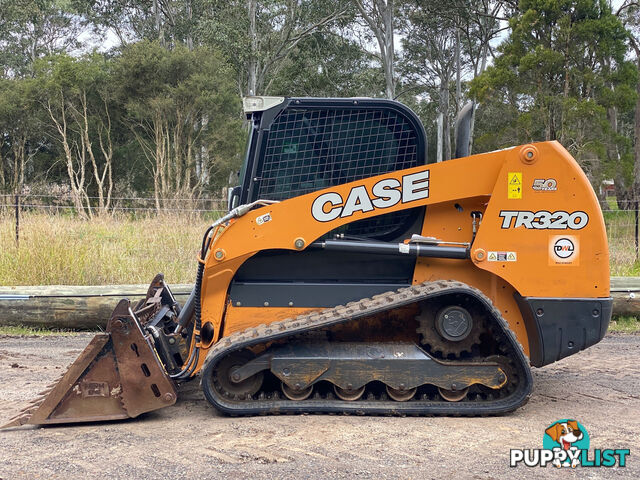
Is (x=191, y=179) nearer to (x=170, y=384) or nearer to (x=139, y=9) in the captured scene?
(x=139, y=9)

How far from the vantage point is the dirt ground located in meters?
3.66

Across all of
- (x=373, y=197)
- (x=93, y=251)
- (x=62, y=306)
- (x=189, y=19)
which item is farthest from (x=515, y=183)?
(x=189, y=19)

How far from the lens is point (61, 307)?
Answer: 8.05 m

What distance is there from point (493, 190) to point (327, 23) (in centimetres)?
2797

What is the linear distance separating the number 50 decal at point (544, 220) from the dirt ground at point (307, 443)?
50.7 inches

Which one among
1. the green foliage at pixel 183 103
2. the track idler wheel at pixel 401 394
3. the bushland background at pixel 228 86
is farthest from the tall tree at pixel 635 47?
the track idler wheel at pixel 401 394

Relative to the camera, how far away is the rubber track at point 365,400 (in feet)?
14.6

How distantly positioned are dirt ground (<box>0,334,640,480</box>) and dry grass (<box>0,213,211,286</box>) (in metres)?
4.34

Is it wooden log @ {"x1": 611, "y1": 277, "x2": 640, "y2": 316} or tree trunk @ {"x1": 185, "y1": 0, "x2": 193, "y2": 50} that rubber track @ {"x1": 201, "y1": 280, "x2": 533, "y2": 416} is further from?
tree trunk @ {"x1": 185, "y1": 0, "x2": 193, "y2": 50}

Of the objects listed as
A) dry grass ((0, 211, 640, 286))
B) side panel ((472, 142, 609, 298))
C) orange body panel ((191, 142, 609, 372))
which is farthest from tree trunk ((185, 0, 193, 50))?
side panel ((472, 142, 609, 298))

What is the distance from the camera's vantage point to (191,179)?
26.6m

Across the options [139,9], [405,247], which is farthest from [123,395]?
[139,9]

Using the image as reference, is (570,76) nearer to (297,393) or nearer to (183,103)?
(183,103)

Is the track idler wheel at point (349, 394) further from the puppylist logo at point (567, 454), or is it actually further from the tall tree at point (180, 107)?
the tall tree at point (180, 107)
